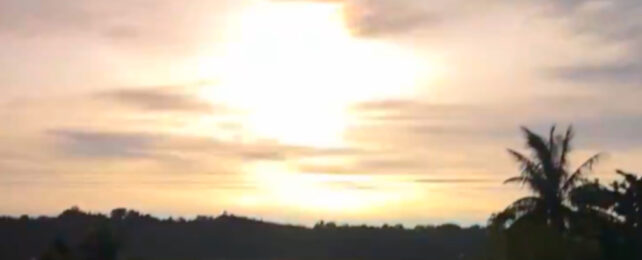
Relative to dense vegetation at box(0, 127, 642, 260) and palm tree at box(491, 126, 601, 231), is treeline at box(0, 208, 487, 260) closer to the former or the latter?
dense vegetation at box(0, 127, 642, 260)

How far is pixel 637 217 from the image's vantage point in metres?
71.2

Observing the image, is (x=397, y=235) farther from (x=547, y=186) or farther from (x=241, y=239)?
(x=547, y=186)

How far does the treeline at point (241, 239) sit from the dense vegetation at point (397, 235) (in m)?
0.09

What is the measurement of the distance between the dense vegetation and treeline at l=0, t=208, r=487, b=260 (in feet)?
0.30

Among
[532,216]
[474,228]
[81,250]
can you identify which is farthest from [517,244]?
[474,228]

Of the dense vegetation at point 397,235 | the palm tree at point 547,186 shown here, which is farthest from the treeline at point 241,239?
the palm tree at point 547,186

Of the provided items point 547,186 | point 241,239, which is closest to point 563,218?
point 547,186

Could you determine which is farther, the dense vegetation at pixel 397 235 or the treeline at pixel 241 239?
the treeline at pixel 241 239

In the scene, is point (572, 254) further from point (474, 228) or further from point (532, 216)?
point (474, 228)

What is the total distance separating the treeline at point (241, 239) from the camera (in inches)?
4663

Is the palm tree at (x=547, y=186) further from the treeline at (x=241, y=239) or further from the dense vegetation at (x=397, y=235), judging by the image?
the treeline at (x=241, y=239)

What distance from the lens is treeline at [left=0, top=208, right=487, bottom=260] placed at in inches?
4663

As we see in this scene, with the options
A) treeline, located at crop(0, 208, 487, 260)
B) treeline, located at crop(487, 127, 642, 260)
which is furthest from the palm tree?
treeline, located at crop(0, 208, 487, 260)

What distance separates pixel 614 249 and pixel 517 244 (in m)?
4.49
